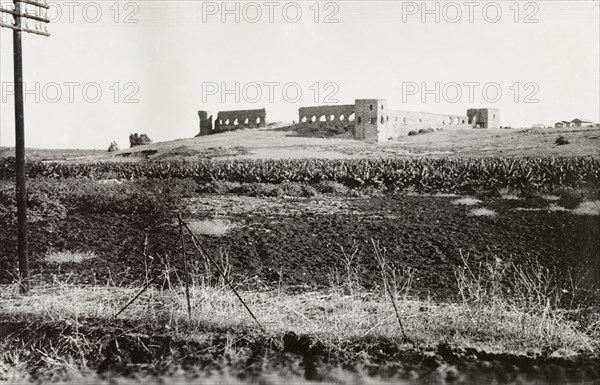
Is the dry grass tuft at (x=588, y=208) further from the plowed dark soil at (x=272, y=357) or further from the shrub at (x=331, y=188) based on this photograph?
the plowed dark soil at (x=272, y=357)

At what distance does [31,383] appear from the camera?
211 inches

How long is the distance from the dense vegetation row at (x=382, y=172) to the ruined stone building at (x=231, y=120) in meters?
34.0

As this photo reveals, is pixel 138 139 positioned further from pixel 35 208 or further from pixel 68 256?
pixel 68 256

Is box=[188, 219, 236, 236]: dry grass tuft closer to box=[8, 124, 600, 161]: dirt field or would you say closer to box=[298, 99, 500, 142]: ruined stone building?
box=[8, 124, 600, 161]: dirt field

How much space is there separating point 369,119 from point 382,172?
27.2 m

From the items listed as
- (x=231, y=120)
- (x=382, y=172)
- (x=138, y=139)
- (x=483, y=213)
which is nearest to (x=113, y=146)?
(x=138, y=139)

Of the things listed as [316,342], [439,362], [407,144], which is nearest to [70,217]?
[316,342]

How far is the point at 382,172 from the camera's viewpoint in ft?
75.9

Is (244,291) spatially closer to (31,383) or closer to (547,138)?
(31,383)

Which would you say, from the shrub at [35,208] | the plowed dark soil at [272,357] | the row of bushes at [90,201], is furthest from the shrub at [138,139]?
the plowed dark soil at [272,357]

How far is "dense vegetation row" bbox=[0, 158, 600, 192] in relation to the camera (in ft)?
66.6

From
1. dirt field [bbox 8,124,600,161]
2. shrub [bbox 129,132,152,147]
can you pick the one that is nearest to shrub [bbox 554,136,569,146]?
dirt field [bbox 8,124,600,161]

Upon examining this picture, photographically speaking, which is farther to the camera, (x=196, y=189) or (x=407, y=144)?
(x=407, y=144)

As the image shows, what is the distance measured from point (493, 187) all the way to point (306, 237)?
11905 mm
